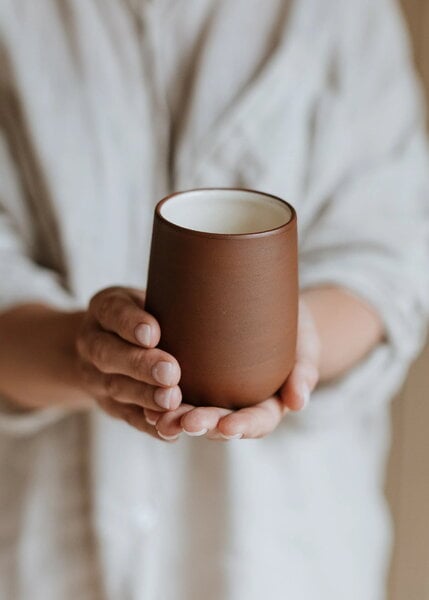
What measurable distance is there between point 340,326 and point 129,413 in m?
0.25

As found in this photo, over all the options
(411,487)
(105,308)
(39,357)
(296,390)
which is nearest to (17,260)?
(39,357)

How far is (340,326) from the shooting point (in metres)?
0.81

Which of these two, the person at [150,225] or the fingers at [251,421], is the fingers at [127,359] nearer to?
the fingers at [251,421]

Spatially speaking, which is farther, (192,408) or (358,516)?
(358,516)

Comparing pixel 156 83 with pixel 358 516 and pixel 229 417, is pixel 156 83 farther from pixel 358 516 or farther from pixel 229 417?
pixel 358 516

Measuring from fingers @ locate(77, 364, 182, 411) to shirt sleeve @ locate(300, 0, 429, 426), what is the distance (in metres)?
0.25

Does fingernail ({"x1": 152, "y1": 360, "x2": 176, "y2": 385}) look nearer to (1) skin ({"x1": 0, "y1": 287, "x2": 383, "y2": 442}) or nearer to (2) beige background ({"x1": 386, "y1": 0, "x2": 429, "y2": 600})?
(1) skin ({"x1": 0, "y1": 287, "x2": 383, "y2": 442})

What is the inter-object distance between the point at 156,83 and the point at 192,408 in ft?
1.27

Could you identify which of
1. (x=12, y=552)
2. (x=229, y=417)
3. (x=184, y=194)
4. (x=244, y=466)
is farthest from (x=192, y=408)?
(x=12, y=552)

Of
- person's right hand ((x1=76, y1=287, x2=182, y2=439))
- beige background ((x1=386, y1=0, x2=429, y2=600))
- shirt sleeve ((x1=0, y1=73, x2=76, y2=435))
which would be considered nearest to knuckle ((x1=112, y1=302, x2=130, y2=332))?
person's right hand ((x1=76, y1=287, x2=182, y2=439))

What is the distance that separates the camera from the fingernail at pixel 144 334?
0.55 metres

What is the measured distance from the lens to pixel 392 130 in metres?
0.89

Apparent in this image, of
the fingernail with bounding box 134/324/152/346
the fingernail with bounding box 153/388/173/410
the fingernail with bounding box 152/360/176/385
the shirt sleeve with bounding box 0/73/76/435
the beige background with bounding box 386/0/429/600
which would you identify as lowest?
the beige background with bounding box 386/0/429/600

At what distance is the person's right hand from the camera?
21.7 inches
